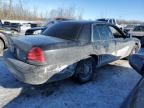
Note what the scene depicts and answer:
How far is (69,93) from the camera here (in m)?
4.94

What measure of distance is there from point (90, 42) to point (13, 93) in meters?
2.20

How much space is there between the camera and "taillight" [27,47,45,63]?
14.6 ft

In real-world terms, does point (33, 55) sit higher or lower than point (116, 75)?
higher

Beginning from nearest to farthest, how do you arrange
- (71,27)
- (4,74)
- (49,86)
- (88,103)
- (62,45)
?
(88,103) < (62,45) < (49,86) < (71,27) < (4,74)

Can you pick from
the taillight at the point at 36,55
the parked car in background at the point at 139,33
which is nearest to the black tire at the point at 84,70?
the taillight at the point at 36,55

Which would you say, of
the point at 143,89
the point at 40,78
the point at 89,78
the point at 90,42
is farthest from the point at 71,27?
the point at 143,89

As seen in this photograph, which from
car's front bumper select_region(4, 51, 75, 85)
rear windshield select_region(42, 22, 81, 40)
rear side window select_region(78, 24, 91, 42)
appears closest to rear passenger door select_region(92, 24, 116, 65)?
rear side window select_region(78, 24, 91, 42)

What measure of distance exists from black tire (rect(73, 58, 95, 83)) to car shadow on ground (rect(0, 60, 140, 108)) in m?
0.15

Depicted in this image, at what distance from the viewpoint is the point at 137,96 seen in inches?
83.3

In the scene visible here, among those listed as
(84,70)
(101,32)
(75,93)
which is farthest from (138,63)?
(101,32)

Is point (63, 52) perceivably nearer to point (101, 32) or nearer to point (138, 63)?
point (101, 32)

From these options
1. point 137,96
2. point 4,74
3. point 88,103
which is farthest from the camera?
point 4,74

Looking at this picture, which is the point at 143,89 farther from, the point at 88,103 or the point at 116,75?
the point at 116,75

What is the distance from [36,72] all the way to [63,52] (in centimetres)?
75
